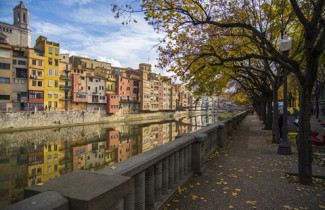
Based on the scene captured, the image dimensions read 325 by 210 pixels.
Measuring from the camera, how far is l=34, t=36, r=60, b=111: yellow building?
50500mm

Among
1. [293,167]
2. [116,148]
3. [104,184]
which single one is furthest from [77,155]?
[104,184]

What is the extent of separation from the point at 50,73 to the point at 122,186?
56.2 meters

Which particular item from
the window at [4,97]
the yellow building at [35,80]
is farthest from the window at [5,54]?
the window at [4,97]

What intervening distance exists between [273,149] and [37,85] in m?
50.8

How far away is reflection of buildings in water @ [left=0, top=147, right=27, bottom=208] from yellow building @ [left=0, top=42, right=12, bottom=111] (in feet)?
65.9

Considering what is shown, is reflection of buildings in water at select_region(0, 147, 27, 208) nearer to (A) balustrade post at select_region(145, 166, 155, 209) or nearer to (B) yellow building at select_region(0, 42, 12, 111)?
(A) balustrade post at select_region(145, 166, 155, 209)

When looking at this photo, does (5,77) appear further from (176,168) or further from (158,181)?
(158,181)

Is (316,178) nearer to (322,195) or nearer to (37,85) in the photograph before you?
(322,195)

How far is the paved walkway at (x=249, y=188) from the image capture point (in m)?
4.84

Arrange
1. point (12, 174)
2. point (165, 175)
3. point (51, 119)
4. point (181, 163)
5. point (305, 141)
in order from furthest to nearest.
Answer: point (51, 119)
point (12, 174)
point (305, 141)
point (181, 163)
point (165, 175)

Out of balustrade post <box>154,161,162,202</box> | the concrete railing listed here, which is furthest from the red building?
balustrade post <box>154,161,162,202</box>

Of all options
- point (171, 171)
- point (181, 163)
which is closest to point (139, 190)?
point (171, 171)

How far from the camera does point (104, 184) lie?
7.84ft

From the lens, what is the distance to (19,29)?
9169cm
